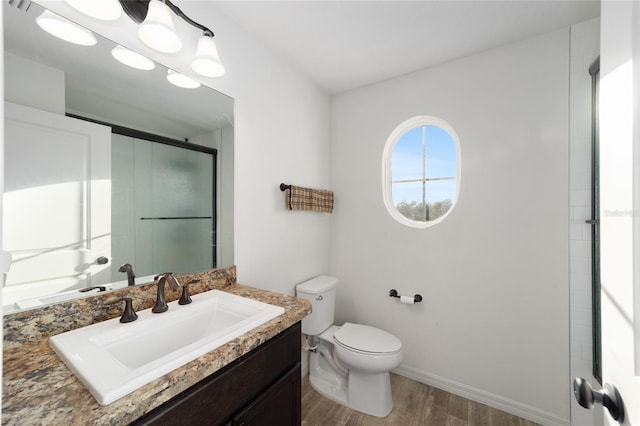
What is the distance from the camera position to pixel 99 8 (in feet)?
3.27

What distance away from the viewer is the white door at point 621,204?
55 centimetres

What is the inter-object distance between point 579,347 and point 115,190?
8.47ft

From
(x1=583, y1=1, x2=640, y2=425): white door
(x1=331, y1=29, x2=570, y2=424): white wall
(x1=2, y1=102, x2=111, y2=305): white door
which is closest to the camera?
(x1=583, y1=1, x2=640, y2=425): white door

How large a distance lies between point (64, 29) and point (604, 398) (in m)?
1.98

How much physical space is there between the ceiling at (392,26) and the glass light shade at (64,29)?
70 centimetres

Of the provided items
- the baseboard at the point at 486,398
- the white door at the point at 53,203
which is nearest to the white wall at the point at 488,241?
the baseboard at the point at 486,398

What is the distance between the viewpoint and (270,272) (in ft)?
6.10

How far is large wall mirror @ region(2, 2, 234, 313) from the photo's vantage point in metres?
0.93

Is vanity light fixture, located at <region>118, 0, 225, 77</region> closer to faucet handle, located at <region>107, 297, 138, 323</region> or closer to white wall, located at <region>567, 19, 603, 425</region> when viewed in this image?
faucet handle, located at <region>107, 297, 138, 323</region>

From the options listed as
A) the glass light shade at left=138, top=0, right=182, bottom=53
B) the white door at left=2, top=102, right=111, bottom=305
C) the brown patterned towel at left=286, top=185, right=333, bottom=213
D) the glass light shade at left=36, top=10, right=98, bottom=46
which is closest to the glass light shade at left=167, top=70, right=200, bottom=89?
the glass light shade at left=138, top=0, right=182, bottom=53

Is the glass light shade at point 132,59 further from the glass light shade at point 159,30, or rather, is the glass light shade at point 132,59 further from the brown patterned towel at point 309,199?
the brown patterned towel at point 309,199

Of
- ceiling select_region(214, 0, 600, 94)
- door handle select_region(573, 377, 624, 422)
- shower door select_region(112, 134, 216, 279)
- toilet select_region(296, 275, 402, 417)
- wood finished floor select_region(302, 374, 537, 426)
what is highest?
ceiling select_region(214, 0, 600, 94)

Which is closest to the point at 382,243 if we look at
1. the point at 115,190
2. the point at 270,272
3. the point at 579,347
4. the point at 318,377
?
the point at 270,272

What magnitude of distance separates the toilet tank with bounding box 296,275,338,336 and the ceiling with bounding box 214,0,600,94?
1.69 m
